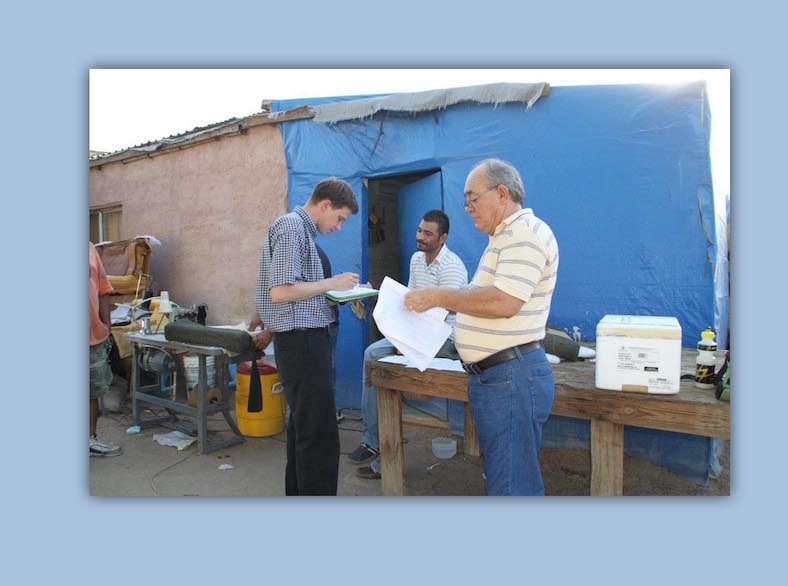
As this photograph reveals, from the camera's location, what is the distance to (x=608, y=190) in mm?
3617

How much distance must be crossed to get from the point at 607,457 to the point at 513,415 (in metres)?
0.82

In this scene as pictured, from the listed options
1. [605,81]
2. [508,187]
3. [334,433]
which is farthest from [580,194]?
[334,433]

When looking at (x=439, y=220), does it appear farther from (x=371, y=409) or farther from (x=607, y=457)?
(x=607, y=457)

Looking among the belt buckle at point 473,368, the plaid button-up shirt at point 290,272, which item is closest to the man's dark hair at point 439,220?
the plaid button-up shirt at point 290,272

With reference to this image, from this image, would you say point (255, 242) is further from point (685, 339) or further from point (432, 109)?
point (685, 339)

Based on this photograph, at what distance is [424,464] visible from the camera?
12.4 ft

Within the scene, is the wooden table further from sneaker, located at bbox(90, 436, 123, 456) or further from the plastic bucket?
sneaker, located at bbox(90, 436, 123, 456)

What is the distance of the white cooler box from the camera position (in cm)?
223

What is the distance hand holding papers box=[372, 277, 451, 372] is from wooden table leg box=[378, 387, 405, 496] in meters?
0.95

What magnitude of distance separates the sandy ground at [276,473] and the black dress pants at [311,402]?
2.96 ft

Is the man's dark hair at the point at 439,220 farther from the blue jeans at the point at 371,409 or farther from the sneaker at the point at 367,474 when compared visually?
the sneaker at the point at 367,474

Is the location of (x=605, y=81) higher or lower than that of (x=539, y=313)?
higher

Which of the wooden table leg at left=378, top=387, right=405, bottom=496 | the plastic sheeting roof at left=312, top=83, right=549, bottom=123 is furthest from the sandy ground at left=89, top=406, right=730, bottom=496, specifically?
the plastic sheeting roof at left=312, top=83, right=549, bottom=123

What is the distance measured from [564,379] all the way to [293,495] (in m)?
1.44
